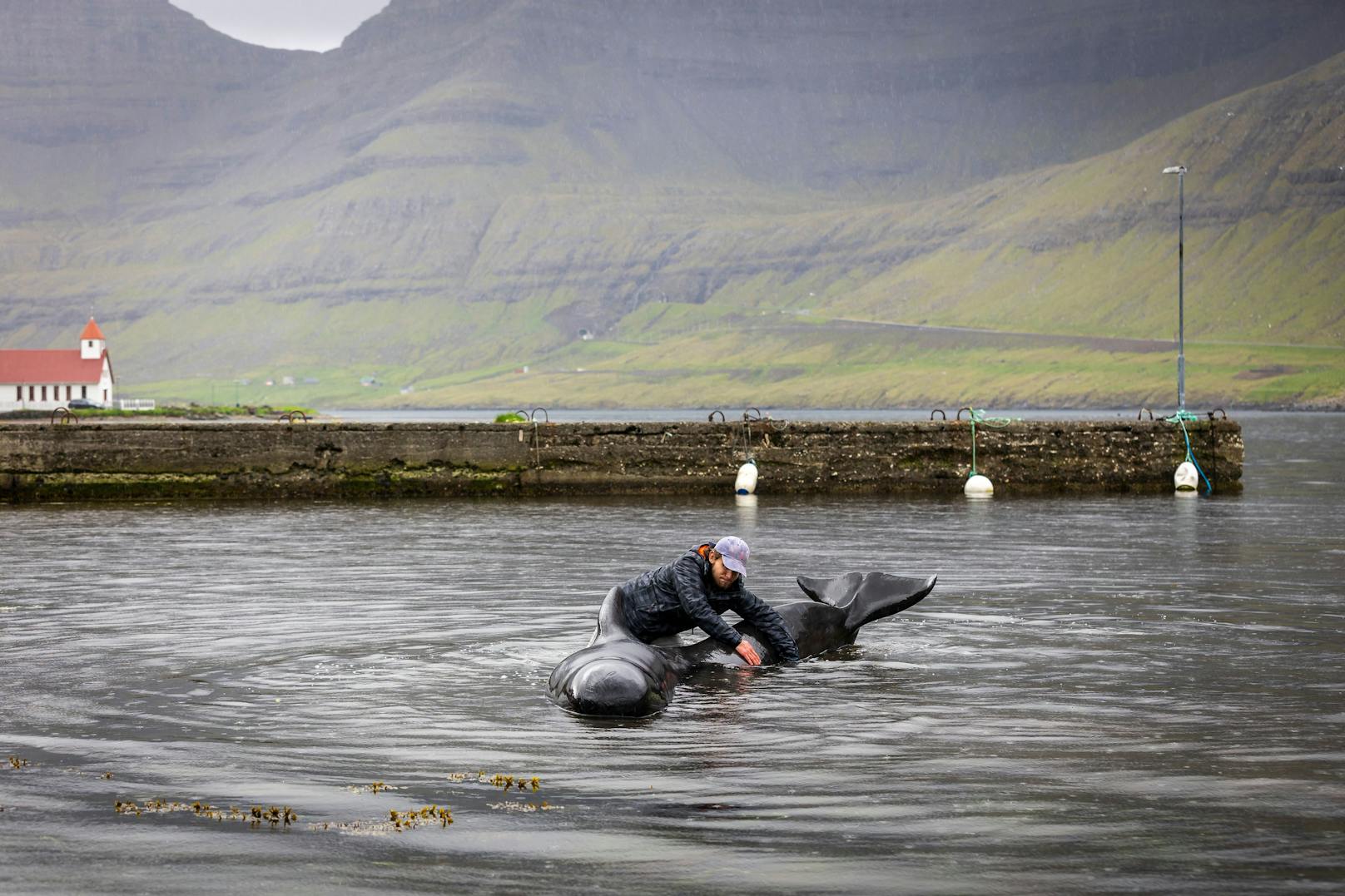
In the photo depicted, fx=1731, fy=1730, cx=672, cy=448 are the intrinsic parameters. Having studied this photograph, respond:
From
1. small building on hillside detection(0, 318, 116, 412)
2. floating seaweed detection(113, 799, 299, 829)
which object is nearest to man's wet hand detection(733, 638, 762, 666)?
floating seaweed detection(113, 799, 299, 829)

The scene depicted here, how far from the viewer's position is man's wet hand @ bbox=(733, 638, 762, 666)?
16.2 meters

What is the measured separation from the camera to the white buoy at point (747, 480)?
4378cm

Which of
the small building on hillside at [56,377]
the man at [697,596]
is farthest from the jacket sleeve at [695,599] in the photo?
the small building on hillside at [56,377]

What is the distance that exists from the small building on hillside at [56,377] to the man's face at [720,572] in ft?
490

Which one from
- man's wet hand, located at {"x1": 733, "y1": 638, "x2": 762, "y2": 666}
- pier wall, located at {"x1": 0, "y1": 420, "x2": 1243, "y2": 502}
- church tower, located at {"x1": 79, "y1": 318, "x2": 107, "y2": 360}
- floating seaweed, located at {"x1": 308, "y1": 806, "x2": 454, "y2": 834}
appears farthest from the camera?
church tower, located at {"x1": 79, "y1": 318, "x2": 107, "y2": 360}

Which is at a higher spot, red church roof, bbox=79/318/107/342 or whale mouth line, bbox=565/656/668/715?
red church roof, bbox=79/318/107/342

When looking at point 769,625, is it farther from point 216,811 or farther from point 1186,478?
point 1186,478

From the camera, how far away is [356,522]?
121 feet

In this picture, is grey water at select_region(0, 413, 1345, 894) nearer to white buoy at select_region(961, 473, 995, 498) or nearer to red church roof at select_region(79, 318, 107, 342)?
white buoy at select_region(961, 473, 995, 498)

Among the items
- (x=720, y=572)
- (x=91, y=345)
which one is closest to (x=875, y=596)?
(x=720, y=572)

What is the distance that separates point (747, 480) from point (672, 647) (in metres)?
27.5

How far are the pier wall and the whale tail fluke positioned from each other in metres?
25.8

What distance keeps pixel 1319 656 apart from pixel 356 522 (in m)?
23.7

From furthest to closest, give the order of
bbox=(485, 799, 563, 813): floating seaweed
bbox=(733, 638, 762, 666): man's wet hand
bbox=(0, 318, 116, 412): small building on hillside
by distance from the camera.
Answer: bbox=(0, 318, 116, 412): small building on hillside
bbox=(733, 638, 762, 666): man's wet hand
bbox=(485, 799, 563, 813): floating seaweed
